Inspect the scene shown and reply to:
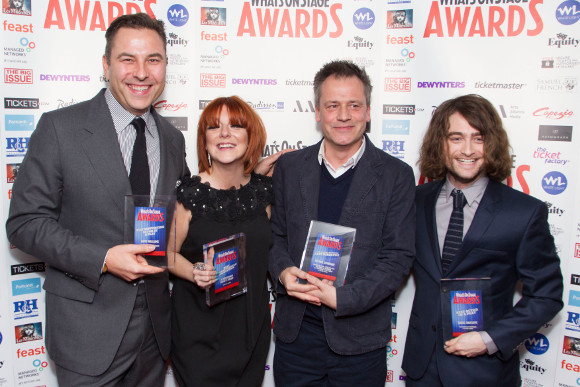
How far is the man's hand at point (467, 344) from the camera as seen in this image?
7.11 ft

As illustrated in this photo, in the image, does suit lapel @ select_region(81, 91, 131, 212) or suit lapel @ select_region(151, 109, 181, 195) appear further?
suit lapel @ select_region(151, 109, 181, 195)

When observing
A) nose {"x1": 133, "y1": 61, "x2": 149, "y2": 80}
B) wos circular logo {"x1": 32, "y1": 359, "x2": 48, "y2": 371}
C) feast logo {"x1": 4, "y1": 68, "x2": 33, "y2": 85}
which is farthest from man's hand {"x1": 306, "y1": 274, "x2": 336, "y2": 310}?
feast logo {"x1": 4, "y1": 68, "x2": 33, "y2": 85}

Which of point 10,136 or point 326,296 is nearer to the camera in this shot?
point 326,296

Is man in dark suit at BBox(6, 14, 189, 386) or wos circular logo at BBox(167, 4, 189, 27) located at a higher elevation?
wos circular logo at BBox(167, 4, 189, 27)

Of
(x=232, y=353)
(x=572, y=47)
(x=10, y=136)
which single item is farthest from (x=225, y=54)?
(x=572, y=47)

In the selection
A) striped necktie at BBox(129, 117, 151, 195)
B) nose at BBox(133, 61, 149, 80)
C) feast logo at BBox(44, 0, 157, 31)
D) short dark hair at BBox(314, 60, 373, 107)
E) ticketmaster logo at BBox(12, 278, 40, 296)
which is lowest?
ticketmaster logo at BBox(12, 278, 40, 296)

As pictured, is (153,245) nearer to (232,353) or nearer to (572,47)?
(232,353)

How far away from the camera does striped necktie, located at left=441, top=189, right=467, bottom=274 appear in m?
2.31

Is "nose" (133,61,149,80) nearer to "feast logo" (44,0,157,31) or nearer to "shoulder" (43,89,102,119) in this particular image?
"shoulder" (43,89,102,119)

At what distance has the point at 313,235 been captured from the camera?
229cm

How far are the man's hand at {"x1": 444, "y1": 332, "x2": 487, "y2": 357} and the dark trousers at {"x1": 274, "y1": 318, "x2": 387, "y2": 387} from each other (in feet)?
1.58

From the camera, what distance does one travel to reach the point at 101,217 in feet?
7.04

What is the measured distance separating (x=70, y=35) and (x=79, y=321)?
2.04 meters

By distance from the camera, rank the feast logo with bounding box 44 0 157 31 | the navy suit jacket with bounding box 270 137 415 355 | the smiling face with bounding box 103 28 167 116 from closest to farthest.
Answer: the smiling face with bounding box 103 28 167 116, the navy suit jacket with bounding box 270 137 415 355, the feast logo with bounding box 44 0 157 31
